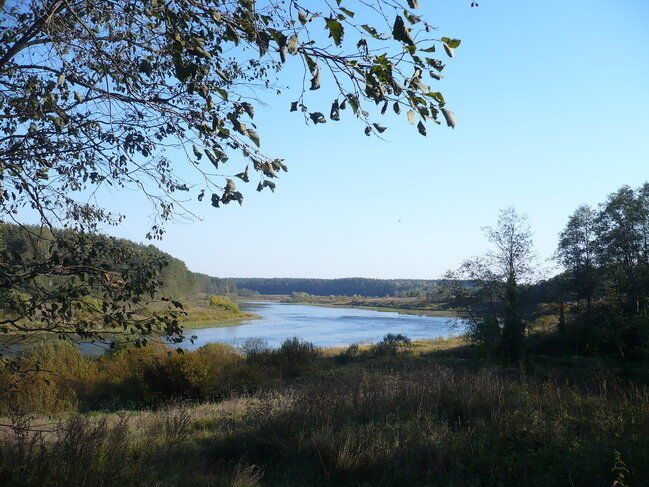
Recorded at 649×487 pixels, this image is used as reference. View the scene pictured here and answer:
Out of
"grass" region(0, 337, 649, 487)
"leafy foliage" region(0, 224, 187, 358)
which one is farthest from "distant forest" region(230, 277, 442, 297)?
"leafy foliage" region(0, 224, 187, 358)

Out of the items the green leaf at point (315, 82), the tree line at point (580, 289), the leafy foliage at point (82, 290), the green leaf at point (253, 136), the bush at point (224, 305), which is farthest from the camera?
the bush at point (224, 305)

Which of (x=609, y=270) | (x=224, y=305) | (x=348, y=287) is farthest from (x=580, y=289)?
(x=348, y=287)

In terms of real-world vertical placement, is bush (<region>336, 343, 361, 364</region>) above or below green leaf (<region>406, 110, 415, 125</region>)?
below

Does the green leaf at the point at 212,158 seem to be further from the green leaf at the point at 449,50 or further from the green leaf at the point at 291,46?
the green leaf at the point at 449,50

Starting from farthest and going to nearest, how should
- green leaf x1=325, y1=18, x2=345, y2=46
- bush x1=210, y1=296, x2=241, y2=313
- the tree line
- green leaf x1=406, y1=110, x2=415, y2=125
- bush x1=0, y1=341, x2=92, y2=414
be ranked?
bush x1=210, y1=296, x2=241, y2=313 → the tree line → bush x1=0, y1=341, x2=92, y2=414 → green leaf x1=406, y1=110, x2=415, y2=125 → green leaf x1=325, y1=18, x2=345, y2=46

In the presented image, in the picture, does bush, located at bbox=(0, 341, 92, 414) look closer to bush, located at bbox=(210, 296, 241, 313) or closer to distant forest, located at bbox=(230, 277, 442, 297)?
bush, located at bbox=(210, 296, 241, 313)

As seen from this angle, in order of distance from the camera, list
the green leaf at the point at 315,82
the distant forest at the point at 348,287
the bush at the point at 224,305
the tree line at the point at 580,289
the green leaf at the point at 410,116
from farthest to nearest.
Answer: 1. the distant forest at the point at 348,287
2. the bush at the point at 224,305
3. the tree line at the point at 580,289
4. the green leaf at the point at 410,116
5. the green leaf at the point at 315,82

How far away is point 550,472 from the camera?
5.33m

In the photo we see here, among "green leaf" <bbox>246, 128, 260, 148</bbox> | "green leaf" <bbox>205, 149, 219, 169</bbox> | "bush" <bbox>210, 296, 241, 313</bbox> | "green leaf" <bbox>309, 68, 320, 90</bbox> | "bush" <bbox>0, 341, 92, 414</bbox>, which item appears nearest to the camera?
"green leaf" <bbox>309, 68, 320, 90</bbox>

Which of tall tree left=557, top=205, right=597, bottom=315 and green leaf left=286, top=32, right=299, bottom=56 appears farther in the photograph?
tall tree left=557, top=205, right=597, bottom=315

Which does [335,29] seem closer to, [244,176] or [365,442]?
[244,176]

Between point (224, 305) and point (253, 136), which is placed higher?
point (253, 136)

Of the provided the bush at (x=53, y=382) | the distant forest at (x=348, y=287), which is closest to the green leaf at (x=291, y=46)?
the bush at (x=53, y=382)

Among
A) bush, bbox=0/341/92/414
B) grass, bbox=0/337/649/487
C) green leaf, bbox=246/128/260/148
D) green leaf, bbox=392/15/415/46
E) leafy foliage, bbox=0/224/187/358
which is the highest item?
green leaf, bbox=392/15/415/46
